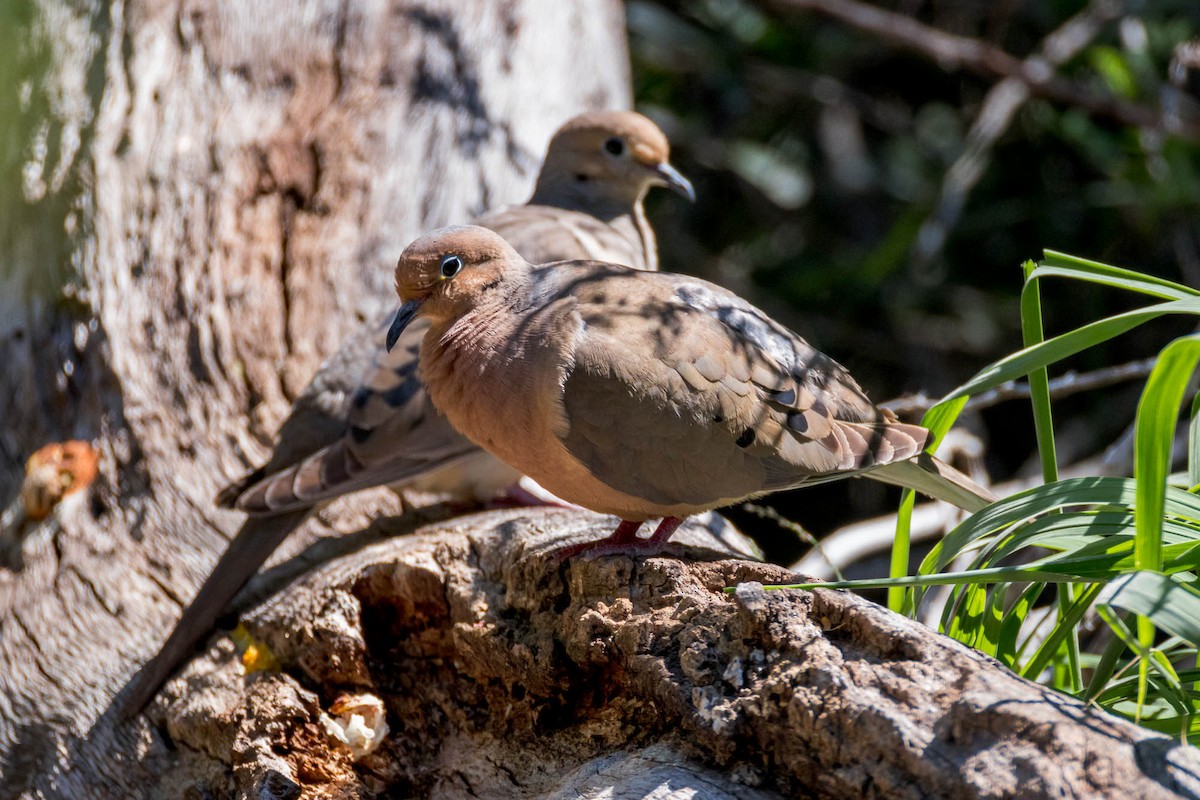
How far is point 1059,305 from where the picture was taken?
504 centimetres

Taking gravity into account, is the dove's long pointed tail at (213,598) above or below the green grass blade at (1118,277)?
below

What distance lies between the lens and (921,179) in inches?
214

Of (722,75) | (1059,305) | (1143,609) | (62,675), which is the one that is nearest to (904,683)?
(1143,609)

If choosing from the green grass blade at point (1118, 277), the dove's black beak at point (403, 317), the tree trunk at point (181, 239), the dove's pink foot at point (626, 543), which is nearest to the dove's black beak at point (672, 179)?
the tree trunk at point (181, 239)

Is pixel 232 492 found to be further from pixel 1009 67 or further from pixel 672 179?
pixel 1009 67

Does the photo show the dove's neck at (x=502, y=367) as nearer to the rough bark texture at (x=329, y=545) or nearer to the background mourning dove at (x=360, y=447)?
the rough bark texture at (x=329, y=545)

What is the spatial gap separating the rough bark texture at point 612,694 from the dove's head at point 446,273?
52 cm

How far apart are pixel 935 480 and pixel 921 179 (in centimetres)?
311

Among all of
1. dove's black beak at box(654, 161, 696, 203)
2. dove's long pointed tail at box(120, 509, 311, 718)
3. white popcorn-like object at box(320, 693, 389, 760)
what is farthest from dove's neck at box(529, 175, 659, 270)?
white popcorn-like object at box(320, 693, 389, 760)

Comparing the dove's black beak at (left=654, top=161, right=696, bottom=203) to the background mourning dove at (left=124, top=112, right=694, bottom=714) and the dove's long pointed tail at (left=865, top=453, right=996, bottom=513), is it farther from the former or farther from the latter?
the dove's long pointed tail at (left=865, top=453, right=996, bottom=513)

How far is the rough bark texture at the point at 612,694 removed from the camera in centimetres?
167

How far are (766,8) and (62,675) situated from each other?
4.39m

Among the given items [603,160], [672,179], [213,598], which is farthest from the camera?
[672,179]

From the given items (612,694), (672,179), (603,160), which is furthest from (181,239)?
(612,694)
